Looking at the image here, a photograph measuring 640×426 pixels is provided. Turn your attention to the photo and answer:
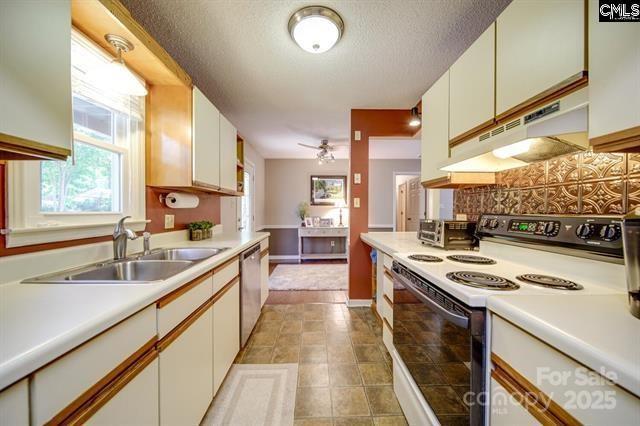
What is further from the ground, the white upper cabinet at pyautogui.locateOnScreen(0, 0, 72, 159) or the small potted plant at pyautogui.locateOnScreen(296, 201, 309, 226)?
the white upper cabinet at pyautogui.locateOnScreen(0, 0, 72, 159)

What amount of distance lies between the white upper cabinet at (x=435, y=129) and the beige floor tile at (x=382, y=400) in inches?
57.7

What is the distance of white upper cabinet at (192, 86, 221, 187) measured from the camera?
1768 millimetres

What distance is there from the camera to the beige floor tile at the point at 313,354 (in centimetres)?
181

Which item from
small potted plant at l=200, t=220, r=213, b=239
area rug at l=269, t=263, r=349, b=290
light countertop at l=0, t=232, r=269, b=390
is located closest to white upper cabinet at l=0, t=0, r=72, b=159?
light countertop at l=0, t=232, r=269, b=390

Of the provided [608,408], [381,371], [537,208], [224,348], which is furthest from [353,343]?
[608,408]

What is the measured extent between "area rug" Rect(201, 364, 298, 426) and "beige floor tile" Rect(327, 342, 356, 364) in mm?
307

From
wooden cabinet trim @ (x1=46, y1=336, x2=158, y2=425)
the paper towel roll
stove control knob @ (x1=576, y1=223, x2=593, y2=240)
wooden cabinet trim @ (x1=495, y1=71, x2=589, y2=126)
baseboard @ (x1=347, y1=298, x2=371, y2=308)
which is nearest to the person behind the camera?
wooden cabinet trim @ (x1=46, y1=336, x2=158, y2=425)

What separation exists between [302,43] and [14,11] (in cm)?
130

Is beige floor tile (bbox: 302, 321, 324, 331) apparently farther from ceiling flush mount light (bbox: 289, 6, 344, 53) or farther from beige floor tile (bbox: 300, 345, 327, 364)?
ceiling flush mount light (bbox: 289, 6, 344, 53)

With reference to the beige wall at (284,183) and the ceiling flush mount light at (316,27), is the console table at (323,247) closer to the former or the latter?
the beige wall at (284,183)

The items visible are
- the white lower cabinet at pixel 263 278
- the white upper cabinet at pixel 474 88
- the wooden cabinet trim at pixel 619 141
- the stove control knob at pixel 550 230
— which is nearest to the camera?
the wooden cabinet trim at pixel 619 141

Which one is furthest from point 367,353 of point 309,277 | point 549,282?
point 309,277

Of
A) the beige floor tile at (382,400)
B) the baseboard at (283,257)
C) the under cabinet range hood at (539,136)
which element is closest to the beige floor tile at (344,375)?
the beige floor tile at (382,400)

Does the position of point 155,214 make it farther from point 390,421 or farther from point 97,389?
point 390,421
